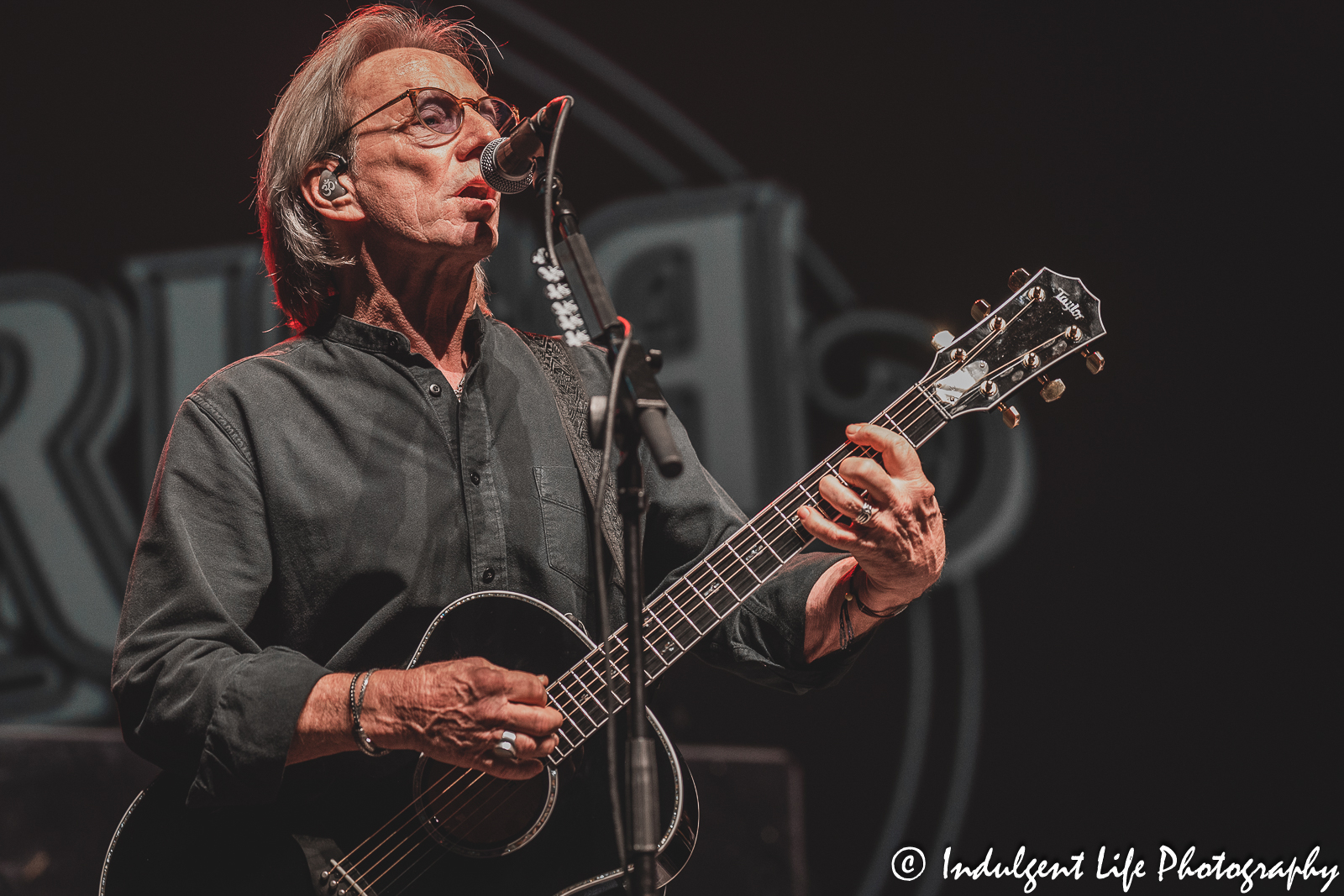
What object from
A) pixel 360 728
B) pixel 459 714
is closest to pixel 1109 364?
pixel 459 714

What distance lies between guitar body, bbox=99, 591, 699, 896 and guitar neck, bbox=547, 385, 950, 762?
16cm

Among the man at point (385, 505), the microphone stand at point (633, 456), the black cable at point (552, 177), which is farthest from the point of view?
the man at point (385, 505)

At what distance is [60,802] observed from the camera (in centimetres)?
367

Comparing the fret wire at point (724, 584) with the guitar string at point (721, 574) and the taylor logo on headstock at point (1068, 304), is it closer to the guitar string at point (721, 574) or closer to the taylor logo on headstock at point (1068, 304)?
the guitar string at point (721, 574)

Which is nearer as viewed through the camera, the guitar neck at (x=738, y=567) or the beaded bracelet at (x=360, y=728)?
the beaded bracelet at (x=360, y=728)

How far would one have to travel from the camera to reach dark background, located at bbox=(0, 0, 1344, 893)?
308 centimetres

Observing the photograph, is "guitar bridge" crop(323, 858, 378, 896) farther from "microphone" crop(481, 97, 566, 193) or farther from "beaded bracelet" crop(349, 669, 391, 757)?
"microphone" crop(481, 97, 566, 193)

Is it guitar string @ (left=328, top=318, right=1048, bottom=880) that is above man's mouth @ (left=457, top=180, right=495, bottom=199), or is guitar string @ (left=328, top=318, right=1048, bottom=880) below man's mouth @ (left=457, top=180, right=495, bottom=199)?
below

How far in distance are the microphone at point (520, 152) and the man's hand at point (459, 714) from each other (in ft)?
2.56

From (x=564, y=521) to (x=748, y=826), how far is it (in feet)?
5.77

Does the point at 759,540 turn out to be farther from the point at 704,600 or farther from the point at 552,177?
the point at 552,177

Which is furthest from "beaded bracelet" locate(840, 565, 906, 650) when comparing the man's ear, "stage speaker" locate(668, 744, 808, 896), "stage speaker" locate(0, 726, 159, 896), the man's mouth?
"stage speaker" locate(0, 726, 159, 896)

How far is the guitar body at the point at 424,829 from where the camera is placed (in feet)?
5.57

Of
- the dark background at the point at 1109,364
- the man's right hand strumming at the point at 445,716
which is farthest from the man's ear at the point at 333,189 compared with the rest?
the dark background at the point at 1109,364
